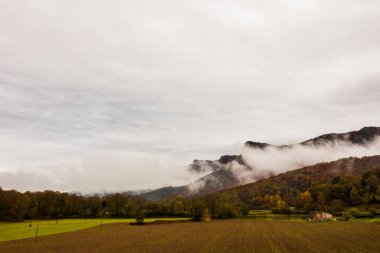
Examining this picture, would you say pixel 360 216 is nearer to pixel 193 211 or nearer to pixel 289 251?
pixel 193 211

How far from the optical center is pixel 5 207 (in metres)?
156

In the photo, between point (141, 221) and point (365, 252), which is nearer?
point (365, 252)

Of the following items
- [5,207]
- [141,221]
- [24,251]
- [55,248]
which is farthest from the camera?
[5,207]

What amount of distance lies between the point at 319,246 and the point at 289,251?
8946mm

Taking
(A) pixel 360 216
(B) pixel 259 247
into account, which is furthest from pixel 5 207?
(A) pixel 360 216

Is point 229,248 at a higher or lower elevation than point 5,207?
lower

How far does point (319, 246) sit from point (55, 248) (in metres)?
45.2

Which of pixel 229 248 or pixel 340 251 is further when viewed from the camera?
pixel 229 248

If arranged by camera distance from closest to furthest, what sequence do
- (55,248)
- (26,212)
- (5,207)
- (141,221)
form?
(55,248), (141,221), (5,207), (26,212)

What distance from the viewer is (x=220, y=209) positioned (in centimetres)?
19900

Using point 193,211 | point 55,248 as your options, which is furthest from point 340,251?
point 193,211

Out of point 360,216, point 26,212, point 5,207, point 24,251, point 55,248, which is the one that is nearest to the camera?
point 24,251

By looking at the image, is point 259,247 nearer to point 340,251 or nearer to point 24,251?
point 340,251

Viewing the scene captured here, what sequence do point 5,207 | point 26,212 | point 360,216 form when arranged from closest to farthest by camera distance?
point 5,207
point 360,216
point 26,212
